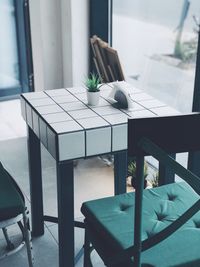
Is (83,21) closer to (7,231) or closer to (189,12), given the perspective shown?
(189,12)

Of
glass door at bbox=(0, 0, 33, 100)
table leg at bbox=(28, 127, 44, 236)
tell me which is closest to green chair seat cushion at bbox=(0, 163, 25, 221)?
table leg at bbox=(28, 127, 44, 236)

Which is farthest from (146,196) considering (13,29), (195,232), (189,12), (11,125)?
(13,29)

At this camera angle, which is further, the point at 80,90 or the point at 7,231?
the point at 7,231

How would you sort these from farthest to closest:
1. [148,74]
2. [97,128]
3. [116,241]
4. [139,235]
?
[148,74] → [97,128] → [116,241] → [139,235]

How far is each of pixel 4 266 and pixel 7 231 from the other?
11.5 inches

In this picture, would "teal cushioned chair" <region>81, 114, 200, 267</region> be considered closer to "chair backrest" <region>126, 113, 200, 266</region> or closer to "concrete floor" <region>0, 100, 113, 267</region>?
"chair backrest" <region>126, 113, 200, 266</region>

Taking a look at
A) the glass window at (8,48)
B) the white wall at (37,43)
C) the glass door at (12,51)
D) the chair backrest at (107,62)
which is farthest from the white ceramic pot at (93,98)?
the glass window at (8,48)

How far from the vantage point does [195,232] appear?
144 centimetres

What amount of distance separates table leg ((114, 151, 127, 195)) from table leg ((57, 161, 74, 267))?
0.51m

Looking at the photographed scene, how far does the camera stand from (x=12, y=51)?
15.9ft

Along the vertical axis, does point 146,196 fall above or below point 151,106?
below

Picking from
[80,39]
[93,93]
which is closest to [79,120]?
[93,93]

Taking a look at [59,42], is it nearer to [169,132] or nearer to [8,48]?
[8,48]

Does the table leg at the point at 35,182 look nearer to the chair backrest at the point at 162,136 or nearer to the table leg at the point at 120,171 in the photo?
the table leg at the point at 120,171
